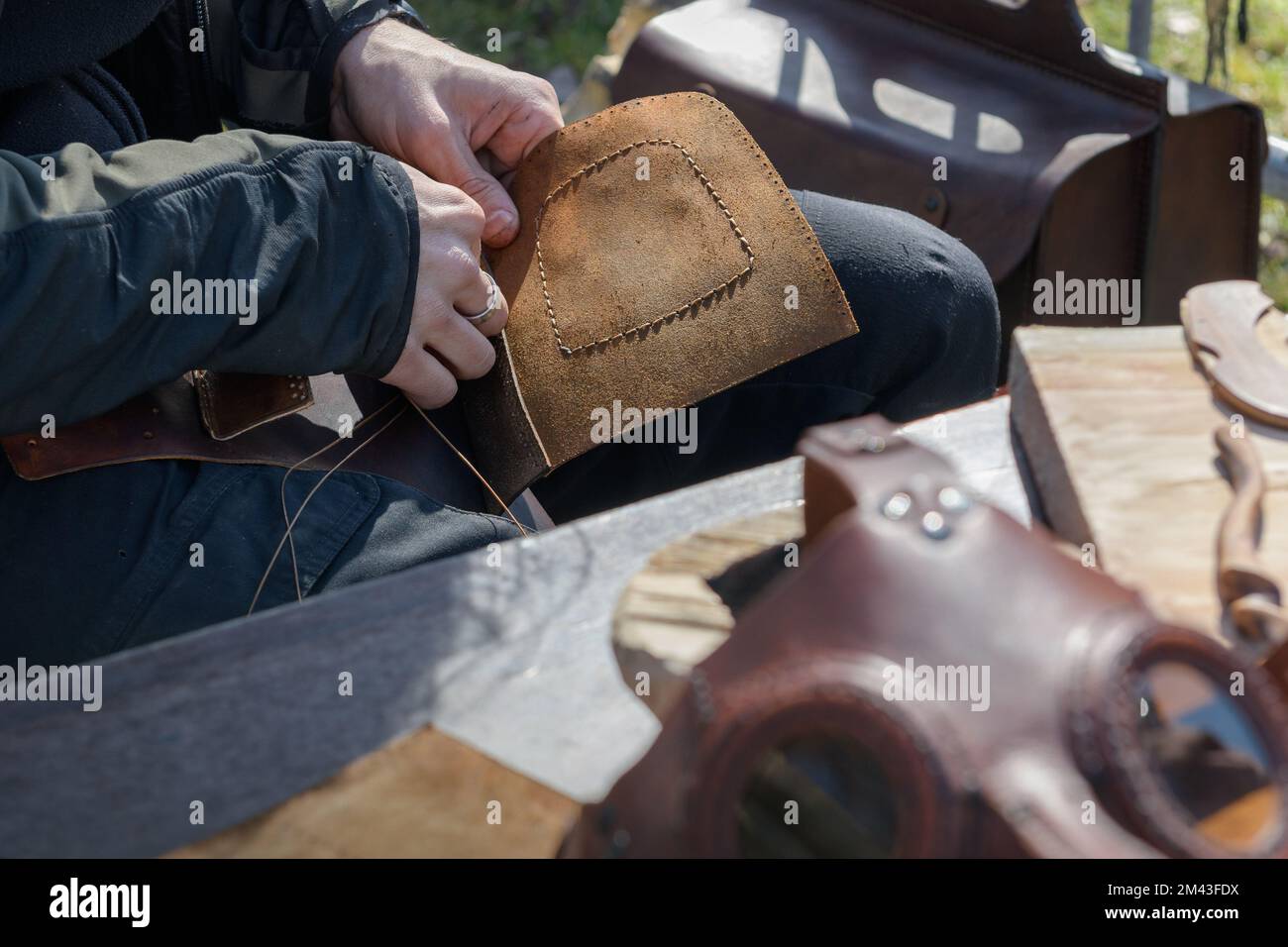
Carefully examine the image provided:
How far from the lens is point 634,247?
1.11 m

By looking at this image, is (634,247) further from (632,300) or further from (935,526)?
(935,526)

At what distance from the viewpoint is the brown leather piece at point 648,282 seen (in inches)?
41.8

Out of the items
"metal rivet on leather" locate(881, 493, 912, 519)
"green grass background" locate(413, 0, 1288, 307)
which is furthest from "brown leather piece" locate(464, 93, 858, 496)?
"green grass background" locate(413, 0, 1288, 307)

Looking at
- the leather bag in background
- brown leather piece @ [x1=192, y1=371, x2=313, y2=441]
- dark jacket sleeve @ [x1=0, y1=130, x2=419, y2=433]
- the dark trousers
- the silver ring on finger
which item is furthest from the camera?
the leather bag in background

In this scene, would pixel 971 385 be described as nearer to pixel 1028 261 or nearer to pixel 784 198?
pixel 784 198

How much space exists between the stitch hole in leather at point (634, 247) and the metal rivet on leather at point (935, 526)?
54cm

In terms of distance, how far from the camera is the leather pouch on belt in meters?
1.05

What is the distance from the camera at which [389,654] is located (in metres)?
0.75

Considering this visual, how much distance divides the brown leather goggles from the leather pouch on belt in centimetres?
51

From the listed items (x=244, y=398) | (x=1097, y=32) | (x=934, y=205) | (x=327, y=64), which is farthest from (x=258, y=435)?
(x=1097, y=32)

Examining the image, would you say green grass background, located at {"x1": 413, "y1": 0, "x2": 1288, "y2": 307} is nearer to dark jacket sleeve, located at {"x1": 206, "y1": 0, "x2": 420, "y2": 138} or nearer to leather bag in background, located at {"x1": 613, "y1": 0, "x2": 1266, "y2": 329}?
leather bag in background, located at {"x1": 613, "y1": 0, "x2": 1266, "y2": 329}

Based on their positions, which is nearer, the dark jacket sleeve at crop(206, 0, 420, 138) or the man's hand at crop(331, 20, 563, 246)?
the man's hand at crop(331, 20, 563, 246)
